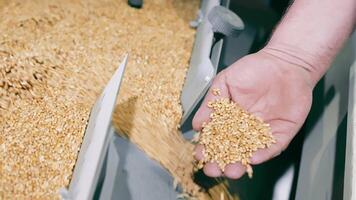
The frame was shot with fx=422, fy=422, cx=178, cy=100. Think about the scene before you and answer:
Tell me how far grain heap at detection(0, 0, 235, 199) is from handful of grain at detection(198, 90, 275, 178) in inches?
7.8

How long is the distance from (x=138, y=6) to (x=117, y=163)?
28.0 inches

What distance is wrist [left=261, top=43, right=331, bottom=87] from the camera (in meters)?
1.37

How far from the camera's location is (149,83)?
1495mm

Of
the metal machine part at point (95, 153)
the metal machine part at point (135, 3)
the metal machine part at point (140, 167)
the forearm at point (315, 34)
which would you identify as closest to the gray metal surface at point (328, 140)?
the forearm at point (315, 34)

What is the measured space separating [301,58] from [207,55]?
31 centimetres

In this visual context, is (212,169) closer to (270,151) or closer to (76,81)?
(270,151)

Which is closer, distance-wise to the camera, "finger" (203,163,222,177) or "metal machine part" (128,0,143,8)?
"finger" (203,163,222,177)

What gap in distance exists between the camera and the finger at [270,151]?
1.25 m

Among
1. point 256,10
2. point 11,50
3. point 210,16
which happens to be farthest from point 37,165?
point 256,10

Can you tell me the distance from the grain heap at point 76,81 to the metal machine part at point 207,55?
0.27 ft

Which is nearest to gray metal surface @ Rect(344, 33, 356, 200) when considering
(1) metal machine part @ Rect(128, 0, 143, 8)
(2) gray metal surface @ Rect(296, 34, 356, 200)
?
(2) gray metal surface @ Rect(296, 34, 356, 200)

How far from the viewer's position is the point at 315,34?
1.37 metres

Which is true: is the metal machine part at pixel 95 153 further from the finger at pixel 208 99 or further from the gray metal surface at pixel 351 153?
the gray metal surface at pixel 351 153

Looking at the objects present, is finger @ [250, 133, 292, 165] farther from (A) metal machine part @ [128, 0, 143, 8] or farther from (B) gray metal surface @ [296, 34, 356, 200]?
(A) metal machine part @ [128, 0, 143, 8]
